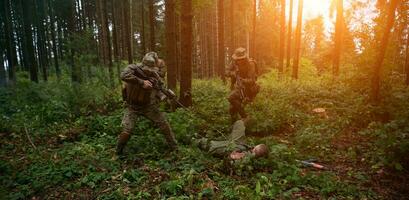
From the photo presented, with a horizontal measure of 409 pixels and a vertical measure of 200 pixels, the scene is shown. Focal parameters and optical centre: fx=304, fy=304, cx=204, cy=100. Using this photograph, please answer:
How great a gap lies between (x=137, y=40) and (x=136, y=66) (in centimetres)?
3769

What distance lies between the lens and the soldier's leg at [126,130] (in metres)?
6.64

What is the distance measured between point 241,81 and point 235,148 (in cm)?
359

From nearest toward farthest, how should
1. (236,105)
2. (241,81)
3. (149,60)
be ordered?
(149,60) → (236,105) → (241,81)

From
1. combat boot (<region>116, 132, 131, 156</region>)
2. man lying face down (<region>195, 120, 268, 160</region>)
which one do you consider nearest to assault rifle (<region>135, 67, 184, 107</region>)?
combat boot (<region>116, 132, 131, 156</region>)

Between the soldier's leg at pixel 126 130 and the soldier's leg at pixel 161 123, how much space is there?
319 mm

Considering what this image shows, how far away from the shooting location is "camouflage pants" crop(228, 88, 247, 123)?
9430mm

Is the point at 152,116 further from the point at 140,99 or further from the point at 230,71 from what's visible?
the point at 230,71

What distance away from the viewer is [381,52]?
30.2ft

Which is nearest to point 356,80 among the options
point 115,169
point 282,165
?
point 282,165

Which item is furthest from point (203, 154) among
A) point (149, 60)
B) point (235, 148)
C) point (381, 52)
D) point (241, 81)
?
A: point (381, 52)

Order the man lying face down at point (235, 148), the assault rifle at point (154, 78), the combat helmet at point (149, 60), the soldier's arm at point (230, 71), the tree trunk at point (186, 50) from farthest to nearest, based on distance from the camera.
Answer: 1. the soldier's arm at point (230, 71)
2. the tree trunk at point (186, 50)
3. the combat helmet at point (149, 60)
4. the assault rifle at point (154, 78)
5. the man lying face down at point (235, 148)

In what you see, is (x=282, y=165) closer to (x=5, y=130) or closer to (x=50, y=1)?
(x=5, y=130)

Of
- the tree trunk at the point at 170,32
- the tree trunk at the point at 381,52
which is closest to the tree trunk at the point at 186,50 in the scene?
the tree trunk at the point at 170,32

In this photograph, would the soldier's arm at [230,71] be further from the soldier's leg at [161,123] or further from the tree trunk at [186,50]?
the soldier's leg at [161,123]
